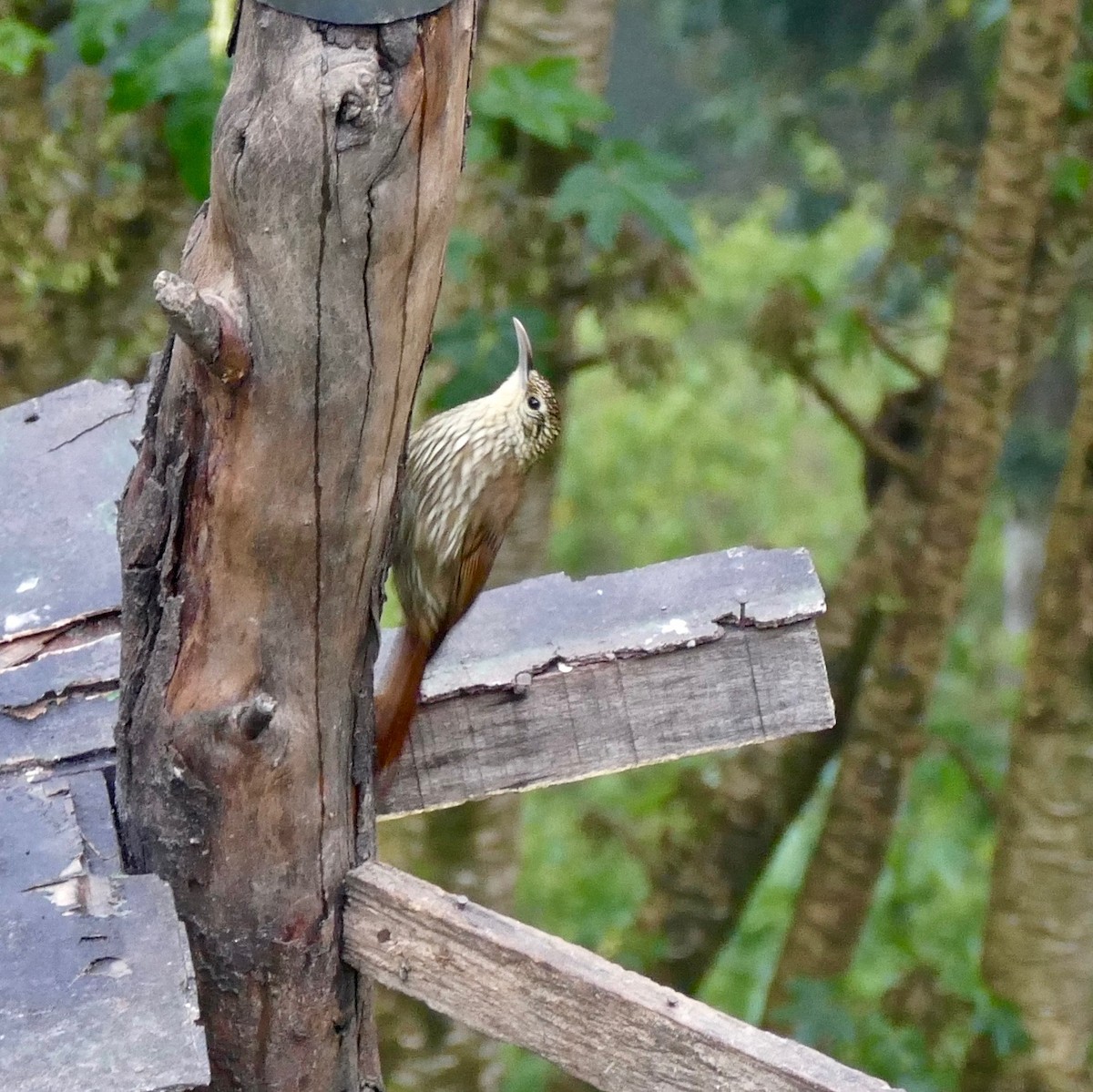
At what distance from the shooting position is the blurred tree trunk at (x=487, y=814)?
3.83 m

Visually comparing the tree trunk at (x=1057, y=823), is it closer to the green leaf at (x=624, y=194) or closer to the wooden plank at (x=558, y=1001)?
the green leaf at (x=624, y=194)

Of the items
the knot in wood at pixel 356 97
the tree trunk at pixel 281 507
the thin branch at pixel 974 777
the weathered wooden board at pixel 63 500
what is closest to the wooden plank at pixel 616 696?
the weathered wooden board at pixel 63 500

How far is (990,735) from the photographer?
607cm

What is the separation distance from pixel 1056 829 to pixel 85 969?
295cm

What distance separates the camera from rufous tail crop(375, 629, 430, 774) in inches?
81.4

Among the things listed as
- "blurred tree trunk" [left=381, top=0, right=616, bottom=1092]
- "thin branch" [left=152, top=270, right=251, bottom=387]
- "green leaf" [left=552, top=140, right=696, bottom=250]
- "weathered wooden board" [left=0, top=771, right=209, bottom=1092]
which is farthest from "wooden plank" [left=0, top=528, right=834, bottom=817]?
"blurred tree trunk" [left=381, top=0, right=616, bottom=1092]

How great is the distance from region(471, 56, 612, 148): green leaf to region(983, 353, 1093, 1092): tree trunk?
1.49 meters

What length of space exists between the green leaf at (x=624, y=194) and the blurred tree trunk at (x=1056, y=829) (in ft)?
4.11

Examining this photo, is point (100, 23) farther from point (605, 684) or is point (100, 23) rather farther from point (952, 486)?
point (952, 486)

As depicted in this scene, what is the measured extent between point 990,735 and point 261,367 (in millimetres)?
5119

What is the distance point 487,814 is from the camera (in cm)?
424

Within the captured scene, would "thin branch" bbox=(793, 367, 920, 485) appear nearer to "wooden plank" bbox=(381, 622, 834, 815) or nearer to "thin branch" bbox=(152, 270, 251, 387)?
"wooden plank" bbox=(381, 622, 834, 815)

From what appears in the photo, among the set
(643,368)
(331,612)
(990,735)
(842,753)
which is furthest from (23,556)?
(990,735)

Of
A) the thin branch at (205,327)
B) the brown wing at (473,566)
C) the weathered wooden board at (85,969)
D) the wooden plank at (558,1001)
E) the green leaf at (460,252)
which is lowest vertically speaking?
the wooden plank at (558,1001)
